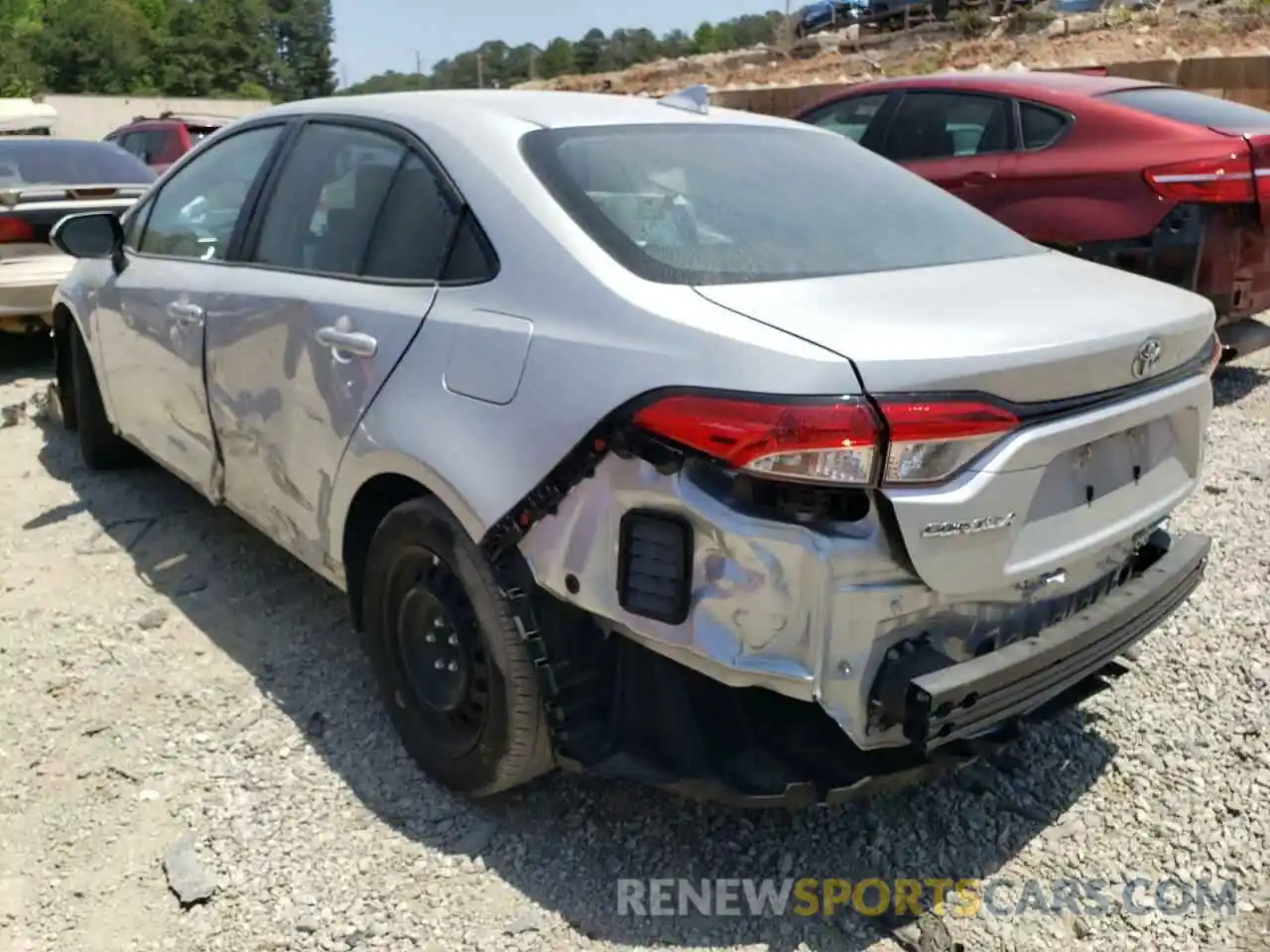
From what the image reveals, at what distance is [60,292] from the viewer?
498cm

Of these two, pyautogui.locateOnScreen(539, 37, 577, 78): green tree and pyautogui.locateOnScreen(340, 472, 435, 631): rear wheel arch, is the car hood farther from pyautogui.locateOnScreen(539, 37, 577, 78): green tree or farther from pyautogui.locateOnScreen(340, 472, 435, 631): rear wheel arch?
pyautogui.locateOnScreen(539, 37, 577, 78): green tree

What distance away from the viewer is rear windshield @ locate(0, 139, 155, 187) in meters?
7.41

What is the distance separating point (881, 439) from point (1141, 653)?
203cm

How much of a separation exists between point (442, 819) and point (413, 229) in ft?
4.87

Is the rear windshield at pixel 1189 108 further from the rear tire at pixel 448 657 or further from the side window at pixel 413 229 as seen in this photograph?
the rear tire at pixel 448 657

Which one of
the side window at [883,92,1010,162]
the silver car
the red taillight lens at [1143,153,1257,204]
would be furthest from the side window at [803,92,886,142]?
the silver car

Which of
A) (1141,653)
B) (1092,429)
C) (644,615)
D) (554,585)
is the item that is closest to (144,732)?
(554,585)

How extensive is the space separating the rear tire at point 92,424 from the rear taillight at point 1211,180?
506 cm

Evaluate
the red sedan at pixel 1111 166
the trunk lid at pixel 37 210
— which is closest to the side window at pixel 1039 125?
the red sedan at pixel 1111 166

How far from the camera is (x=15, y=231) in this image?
21.6 feet

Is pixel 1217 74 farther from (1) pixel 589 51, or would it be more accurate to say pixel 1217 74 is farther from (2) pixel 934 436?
(1) pixel 589 51

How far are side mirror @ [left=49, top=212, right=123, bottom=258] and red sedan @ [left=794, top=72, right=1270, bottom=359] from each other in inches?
174

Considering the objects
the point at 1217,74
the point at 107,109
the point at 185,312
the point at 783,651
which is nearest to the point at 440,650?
the point at 783,651

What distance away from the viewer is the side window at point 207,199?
3615mm
